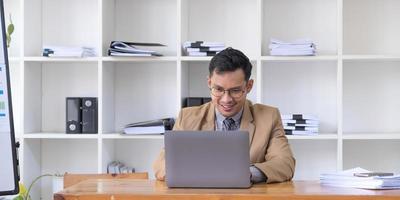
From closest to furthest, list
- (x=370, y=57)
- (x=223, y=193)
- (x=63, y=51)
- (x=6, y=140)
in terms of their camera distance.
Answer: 1. (x=6, y=140)
2. (x=223, y=193)
3. (x=370, y=57)
4. (x=63, y=51)

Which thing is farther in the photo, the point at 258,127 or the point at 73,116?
the point at 73,116

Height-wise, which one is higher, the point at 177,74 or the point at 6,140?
→ the point at 177,74

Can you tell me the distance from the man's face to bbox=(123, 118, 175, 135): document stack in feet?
3.48

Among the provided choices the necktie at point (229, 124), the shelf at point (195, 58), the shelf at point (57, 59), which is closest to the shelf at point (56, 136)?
the shelf at point (57, 59)

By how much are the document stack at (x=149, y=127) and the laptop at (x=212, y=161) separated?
1.75 metres

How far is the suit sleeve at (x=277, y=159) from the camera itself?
2245mm

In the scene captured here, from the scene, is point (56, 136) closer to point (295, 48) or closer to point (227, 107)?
point (227, 107)

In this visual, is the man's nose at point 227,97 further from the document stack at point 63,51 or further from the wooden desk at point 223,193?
the document stack at point 63,51

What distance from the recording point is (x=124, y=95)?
406 centimetres

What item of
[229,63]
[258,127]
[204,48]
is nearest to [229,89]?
[229,63]

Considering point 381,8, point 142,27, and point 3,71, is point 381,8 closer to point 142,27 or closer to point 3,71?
point 142,27

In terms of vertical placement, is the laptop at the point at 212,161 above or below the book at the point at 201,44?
below

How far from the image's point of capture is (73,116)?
12.5 ft

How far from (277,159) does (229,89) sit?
404 mm
